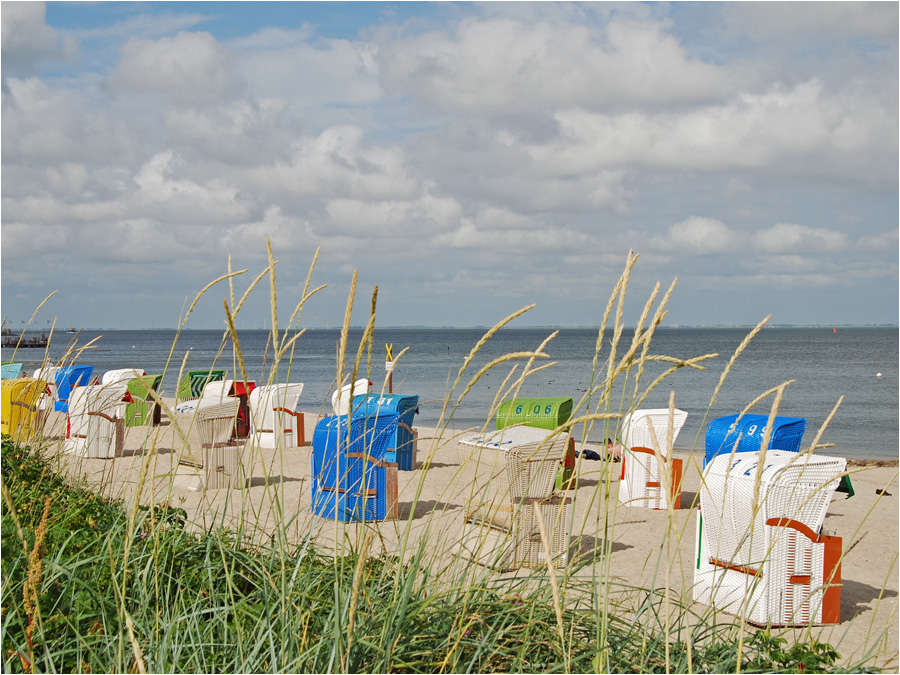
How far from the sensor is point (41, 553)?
2.92 m

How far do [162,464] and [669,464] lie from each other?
9.70m

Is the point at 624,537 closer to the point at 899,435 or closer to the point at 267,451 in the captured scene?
the point at 267,451

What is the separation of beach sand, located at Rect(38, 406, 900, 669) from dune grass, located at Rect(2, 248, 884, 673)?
19 centimetres

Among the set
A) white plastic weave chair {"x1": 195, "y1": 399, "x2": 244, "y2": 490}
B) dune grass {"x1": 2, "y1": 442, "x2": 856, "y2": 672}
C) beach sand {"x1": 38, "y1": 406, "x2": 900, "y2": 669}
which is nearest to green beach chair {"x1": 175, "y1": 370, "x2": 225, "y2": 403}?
beach sand {"x1": 38, "y1": 406, "x2": 900, "y2": 669}

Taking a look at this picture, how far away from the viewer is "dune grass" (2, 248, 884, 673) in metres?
2.13

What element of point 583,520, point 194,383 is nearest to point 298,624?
point 583,520

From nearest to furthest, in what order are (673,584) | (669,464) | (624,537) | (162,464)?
(669,464)
(673,584)
(624,537)
(162,464)

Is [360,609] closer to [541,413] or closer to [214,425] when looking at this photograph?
[214,425]

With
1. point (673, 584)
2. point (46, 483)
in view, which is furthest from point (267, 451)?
point (673, 584)

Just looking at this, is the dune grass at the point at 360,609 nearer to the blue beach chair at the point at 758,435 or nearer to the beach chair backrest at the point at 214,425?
the blue beach chair at the point at 758,435

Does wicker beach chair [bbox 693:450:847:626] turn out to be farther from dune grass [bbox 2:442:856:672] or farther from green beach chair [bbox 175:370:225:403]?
green beach chair [bbox 175:370:225:403]

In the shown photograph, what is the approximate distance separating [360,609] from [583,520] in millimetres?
1080

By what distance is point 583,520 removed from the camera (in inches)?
122

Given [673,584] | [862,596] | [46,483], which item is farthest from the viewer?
[862,596]
